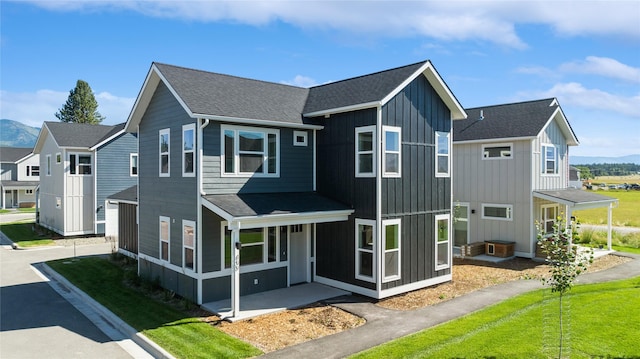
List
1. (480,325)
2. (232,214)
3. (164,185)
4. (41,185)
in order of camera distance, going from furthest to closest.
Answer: (41,185) → (164,185) → (232,214) → (480,325)

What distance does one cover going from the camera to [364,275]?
13.6 metres

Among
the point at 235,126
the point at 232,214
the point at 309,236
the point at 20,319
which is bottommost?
the point at 20,319

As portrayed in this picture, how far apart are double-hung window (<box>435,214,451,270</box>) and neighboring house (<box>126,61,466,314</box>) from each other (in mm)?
46

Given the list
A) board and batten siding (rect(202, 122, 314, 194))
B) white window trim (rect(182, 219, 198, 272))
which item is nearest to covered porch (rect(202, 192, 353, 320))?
board and batten siding (rect(202, 122, 314, 194))

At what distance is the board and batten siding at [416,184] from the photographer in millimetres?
13797

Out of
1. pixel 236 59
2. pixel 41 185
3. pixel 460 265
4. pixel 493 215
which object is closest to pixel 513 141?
pixel 493 215

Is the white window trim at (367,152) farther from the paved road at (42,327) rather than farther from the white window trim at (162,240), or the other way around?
the paved road at (42,327)

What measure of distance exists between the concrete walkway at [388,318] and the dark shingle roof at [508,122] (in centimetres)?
757

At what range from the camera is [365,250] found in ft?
44.7

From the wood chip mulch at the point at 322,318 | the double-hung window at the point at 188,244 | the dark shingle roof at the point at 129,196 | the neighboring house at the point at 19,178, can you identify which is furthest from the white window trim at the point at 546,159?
the neighboring house at the point at 19,178

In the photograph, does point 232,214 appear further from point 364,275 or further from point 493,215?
point 493,215

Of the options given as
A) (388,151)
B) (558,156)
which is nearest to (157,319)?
(388,151)

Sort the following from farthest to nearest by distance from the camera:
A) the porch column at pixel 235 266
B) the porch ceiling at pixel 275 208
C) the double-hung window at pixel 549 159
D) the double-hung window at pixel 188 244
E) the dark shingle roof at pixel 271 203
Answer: the double-hung window at pixel 549 159, the double-hung window at pixel 188 244, the dark shingle roof at pixel 271 203, the porch ceiling at pixel 275 208, the porch column at pixel 235 266

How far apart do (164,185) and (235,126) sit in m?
3.69
